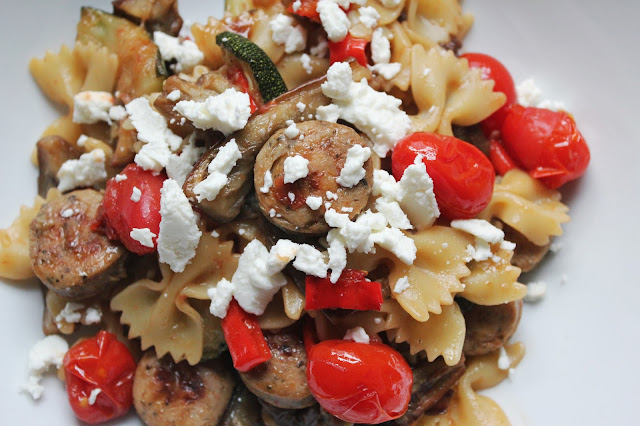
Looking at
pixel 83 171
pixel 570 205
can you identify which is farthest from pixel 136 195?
pixel 570 205

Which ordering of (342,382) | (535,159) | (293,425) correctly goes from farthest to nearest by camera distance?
(535,159) < (293,425) < (342,382)

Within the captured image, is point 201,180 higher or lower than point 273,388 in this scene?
higher

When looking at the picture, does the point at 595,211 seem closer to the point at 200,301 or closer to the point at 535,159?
the point at 535,159

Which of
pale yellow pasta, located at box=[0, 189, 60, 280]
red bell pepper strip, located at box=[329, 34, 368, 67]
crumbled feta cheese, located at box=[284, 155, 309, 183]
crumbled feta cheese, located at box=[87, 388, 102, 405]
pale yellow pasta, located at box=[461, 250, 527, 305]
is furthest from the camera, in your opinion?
pale yellow pasta, located at box=[0, 189, 60, 280]

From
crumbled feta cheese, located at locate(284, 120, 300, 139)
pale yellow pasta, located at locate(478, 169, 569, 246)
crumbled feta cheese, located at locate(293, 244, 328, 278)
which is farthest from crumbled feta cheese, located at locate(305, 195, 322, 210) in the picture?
pale yellow pasta, located at locate(478, 169, 569, 246)

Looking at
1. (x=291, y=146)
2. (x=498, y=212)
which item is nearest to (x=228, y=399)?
(x=291, y=146)

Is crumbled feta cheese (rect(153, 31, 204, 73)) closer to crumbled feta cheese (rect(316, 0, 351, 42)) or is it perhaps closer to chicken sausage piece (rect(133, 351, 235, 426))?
crumbled feta cheese (rect(316, 0, 351, 42))
